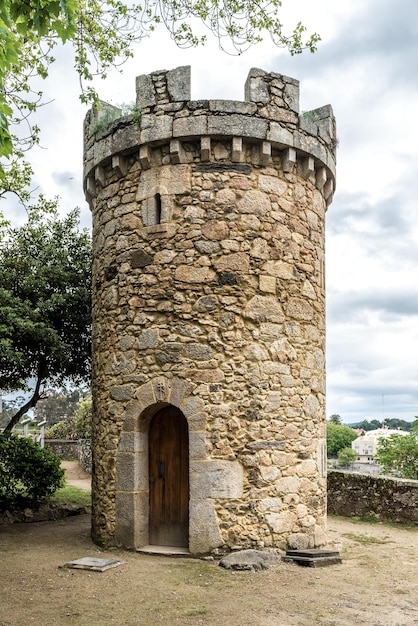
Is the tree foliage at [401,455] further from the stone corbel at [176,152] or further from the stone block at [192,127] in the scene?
the stone block at [192,127]

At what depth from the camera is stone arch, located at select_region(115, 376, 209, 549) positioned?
781cm

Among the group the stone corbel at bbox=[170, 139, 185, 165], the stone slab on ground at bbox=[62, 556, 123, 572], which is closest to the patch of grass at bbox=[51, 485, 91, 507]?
the stone slab on ground at bbox=[62, 556, 123, 572]

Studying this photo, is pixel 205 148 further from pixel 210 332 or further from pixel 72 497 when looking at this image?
pixel 72 497

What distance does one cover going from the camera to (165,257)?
8227 millimetres

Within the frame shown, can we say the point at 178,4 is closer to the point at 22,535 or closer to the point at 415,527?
the point at 22,535

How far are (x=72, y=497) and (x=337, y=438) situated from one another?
57.4 metres

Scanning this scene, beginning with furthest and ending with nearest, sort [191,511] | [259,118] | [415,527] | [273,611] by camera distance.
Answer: [415,527], [259,118], [191,511], [273,611]

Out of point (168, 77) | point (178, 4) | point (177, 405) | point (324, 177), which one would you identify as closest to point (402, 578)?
point (177, 405)

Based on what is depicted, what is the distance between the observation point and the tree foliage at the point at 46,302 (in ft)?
37.7

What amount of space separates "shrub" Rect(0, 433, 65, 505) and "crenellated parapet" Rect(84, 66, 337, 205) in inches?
230

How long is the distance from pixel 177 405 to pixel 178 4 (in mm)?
5728

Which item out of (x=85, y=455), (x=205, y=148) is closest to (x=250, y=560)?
(x=205, y=148)

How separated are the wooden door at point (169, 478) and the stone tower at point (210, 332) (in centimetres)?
2

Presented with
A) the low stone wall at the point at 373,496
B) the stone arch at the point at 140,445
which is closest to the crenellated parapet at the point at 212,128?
the stone arch at the point at 140,445
